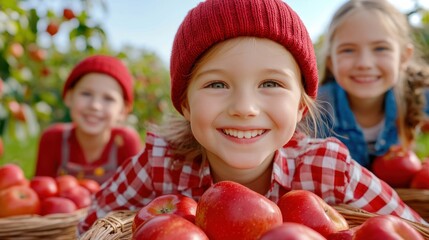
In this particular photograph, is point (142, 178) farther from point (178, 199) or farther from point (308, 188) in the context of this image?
point (308, 188)

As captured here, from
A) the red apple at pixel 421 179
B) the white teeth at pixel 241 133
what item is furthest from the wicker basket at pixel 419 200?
the white teeth at pixel 241 133

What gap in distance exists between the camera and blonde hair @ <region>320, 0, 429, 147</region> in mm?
2727

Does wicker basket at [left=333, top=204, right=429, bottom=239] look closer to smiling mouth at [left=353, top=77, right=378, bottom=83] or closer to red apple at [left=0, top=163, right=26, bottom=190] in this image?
smiling mouth at [left=353, top=77, right=378, bottom=83]

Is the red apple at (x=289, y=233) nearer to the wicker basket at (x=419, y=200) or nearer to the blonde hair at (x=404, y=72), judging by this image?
the wicker basket at (x=419, y=200)

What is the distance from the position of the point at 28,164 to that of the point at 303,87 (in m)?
3.52

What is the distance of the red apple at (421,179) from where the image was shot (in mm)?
2312

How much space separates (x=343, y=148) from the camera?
185 centimetres

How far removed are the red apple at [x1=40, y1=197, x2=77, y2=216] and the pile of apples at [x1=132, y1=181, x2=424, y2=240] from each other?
963 mm

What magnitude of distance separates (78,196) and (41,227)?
17.8 inches

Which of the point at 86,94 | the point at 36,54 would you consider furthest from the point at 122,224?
the point at 36,54

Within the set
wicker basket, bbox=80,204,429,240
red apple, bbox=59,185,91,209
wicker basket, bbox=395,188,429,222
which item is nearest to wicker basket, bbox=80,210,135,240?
wicker basket, bbox=80,204,429,240

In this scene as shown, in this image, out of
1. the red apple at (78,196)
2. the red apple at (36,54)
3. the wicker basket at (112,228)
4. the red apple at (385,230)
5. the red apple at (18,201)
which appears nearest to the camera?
the red apple at (385,230)

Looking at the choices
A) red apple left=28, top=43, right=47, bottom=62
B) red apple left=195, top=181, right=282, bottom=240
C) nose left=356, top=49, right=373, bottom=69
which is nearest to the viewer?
red apple left=195, top=181, right=282, bottom=240

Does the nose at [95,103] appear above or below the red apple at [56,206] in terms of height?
above
